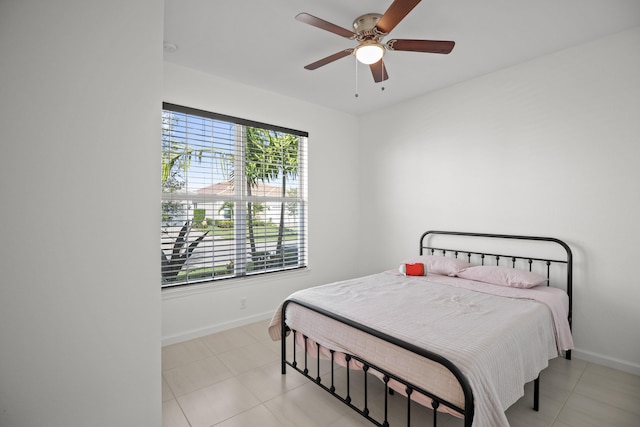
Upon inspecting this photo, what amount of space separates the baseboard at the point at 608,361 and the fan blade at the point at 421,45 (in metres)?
2.76

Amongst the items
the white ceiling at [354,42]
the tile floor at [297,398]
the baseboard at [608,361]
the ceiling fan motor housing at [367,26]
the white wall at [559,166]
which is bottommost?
the tile floor at [297,398]

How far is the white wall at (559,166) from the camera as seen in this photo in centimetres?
244

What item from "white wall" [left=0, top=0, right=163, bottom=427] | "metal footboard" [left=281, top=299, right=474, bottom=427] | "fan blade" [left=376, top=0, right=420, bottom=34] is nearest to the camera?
"white wall" [left=0, top=0, right=163, bottom=427]

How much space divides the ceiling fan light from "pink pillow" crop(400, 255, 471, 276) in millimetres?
2082

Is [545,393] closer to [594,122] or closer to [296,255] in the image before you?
[594,122]

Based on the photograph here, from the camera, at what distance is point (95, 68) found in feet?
4.16

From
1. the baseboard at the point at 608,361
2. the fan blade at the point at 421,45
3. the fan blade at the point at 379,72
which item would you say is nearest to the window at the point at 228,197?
the fan blade at the point at 379,72

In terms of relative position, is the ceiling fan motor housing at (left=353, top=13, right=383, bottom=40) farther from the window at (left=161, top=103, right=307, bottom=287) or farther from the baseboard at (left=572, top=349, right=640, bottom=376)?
the baseboard at (left=572, top=349, right=640, bottom=376)

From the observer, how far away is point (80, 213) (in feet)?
4.10

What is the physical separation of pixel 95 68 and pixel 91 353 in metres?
1.19

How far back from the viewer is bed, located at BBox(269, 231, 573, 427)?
1.44 metres

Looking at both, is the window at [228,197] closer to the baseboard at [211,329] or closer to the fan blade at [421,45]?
the baseboard at [211,329]

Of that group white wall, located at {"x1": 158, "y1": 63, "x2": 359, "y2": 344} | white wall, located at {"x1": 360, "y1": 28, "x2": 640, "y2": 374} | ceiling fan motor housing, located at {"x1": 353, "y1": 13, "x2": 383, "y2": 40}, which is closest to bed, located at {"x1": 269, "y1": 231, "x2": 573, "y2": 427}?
white wall, located at {"x1": 360, "y1": 28, "x2": 640, "y2": 374}

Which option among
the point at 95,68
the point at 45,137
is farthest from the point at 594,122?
the point at 45,137
